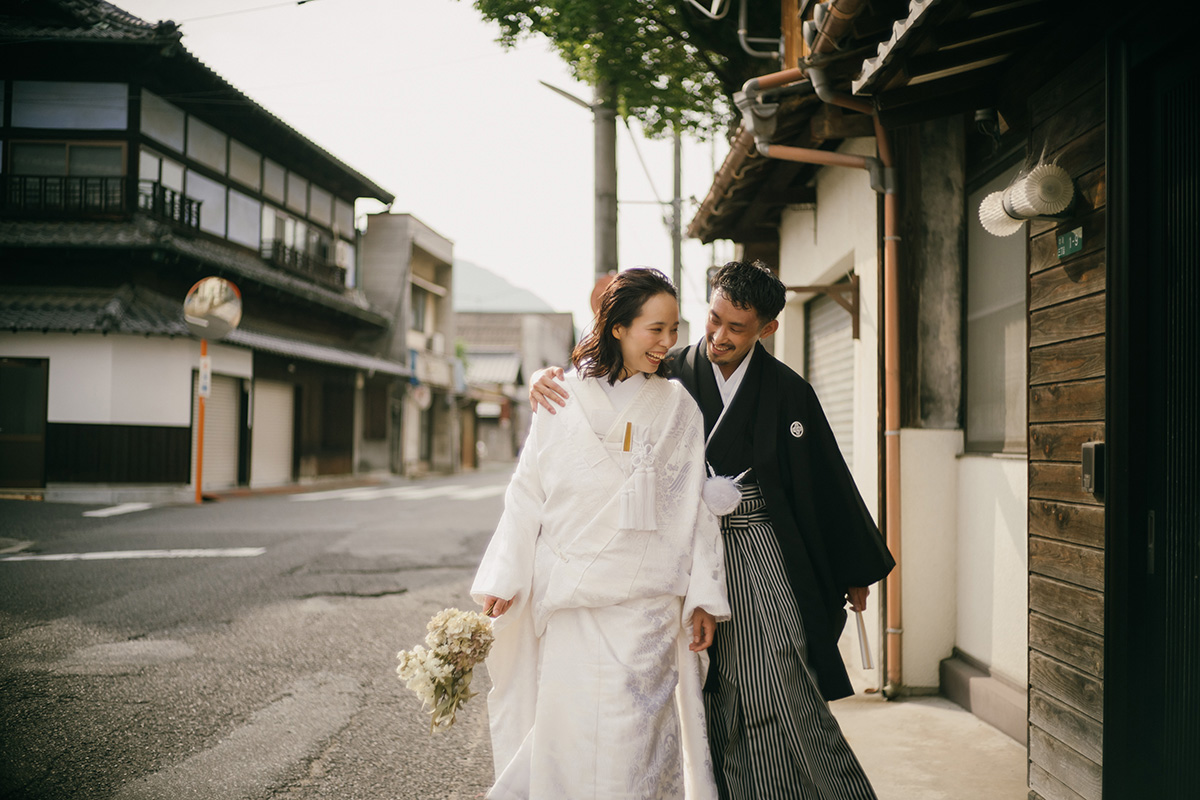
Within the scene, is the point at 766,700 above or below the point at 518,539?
below

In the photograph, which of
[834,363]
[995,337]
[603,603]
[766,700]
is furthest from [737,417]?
[834,363]

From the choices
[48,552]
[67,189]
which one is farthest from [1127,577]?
[67,189]

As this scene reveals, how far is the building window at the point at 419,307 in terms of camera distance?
31266 mm

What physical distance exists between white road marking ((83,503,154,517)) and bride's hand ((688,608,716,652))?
12262 mm

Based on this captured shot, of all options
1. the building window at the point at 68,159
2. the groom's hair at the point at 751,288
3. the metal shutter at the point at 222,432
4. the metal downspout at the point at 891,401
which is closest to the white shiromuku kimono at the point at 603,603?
the groom's hair at the point at 751,288

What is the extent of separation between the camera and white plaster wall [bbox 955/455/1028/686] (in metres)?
3.80

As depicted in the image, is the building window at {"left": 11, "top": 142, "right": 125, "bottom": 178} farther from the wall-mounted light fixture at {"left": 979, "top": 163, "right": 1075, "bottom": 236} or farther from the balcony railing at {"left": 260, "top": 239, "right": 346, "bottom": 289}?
the wall-mounted light fixture at {"left": 979, "top": 163, "right": 1075, "bottom": 236}

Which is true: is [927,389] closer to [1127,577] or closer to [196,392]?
[1127,577]

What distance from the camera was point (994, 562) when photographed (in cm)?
407

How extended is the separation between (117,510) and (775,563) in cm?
1316

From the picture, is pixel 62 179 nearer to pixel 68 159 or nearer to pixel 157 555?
pixel 68 159

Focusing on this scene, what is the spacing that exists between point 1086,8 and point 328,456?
924 inches

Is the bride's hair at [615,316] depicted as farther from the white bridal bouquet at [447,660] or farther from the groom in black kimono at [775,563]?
the white bridal bouquet at [447,660]

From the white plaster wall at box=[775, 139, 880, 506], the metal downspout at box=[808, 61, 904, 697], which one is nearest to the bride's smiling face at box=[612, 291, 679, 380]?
the metal downspout at box=[808, 61, 904, 697]
